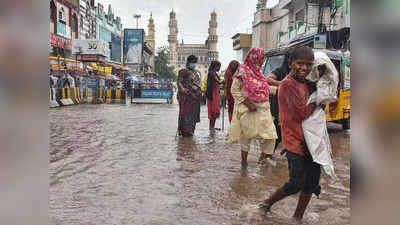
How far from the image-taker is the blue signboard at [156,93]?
19703 millimetres

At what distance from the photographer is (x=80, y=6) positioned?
1188 inches

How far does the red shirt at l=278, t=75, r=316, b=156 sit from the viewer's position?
8.14 ft

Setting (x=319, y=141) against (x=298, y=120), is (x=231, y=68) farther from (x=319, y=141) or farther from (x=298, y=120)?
(x=319, y=141)

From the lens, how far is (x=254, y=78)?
4473 mm

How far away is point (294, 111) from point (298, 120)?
69mm

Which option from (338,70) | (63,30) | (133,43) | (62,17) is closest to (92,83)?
(63,30)

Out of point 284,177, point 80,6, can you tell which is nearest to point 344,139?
point 284,177

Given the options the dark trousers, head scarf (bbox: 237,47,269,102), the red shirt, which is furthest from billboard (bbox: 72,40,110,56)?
the dark trousers

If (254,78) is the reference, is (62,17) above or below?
above

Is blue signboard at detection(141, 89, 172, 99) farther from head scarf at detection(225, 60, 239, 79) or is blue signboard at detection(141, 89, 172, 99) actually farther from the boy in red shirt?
the boy in red shirt

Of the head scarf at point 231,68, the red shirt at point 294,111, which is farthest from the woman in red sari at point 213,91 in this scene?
→ the red shirt at point 294,111

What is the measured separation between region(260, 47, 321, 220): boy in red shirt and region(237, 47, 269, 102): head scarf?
5.87 ft
